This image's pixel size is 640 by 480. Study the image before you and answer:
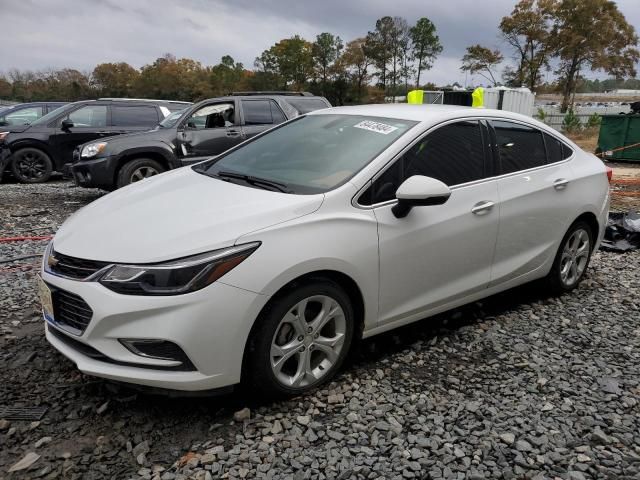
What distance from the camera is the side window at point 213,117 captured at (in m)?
8.38

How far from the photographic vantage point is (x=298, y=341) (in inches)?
106

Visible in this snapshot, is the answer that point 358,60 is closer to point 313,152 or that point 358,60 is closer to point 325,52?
point 325,52

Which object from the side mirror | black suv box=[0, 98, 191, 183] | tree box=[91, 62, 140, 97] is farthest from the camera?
tree box=[91, 62, 140, 97]

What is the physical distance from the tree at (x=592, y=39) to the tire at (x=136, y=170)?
134 ft

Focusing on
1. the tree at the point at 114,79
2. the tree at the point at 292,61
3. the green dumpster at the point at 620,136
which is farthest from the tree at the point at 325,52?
the green dumpster at the point at 620,136

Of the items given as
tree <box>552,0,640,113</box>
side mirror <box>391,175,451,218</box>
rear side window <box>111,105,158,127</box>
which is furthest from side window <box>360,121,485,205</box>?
tree <box>552,0,640,113</box>

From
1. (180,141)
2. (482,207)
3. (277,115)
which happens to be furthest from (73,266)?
(277,115)

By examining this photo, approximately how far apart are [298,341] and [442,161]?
1.51 meters

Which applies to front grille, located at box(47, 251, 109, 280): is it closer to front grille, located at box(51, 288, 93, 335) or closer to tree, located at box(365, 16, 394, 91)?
front grille, located at box(51, 288, 93, 335)

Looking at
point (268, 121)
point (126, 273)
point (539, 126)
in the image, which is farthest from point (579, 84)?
point (126, 273)

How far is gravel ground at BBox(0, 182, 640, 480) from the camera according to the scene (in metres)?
2.34

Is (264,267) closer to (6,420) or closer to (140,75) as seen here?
(6,420)

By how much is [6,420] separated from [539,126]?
4.09m

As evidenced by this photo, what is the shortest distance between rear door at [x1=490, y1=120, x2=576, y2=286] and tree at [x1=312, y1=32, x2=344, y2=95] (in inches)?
2451
